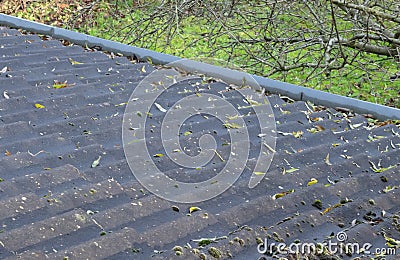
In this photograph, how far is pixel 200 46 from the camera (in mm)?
9875

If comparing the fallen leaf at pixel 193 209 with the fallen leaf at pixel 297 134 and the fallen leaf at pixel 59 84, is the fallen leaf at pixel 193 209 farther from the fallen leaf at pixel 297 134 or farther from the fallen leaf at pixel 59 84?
the fallen leaf at pixel 59 84

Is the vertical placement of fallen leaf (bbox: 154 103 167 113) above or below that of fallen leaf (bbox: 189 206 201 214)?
below

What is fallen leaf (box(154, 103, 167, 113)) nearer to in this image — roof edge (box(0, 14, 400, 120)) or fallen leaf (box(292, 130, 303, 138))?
A: fallen leaf (box(292, 130, 303, 138))

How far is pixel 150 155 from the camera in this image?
2266 millimetres

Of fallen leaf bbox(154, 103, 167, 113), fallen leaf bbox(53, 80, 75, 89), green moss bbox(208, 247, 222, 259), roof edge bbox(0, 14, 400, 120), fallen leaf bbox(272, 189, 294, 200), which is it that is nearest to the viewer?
green moss bbox(208, 247, 222, 259)

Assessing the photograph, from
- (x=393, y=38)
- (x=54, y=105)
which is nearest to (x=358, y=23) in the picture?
(x=393, y=38)

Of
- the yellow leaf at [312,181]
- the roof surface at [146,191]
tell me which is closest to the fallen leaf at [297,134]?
the roof surface at [146,191]

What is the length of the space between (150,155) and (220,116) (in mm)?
678

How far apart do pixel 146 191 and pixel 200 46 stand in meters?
8.07

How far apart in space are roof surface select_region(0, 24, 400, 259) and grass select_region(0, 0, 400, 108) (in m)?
1.26

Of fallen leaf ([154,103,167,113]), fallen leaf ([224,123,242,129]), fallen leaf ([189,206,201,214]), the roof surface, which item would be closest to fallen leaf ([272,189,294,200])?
the roof surface

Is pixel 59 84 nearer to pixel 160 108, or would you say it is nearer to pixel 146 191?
pixel 160 108

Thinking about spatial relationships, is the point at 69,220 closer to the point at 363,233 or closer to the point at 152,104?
the point at 363,233

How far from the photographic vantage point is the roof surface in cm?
164
